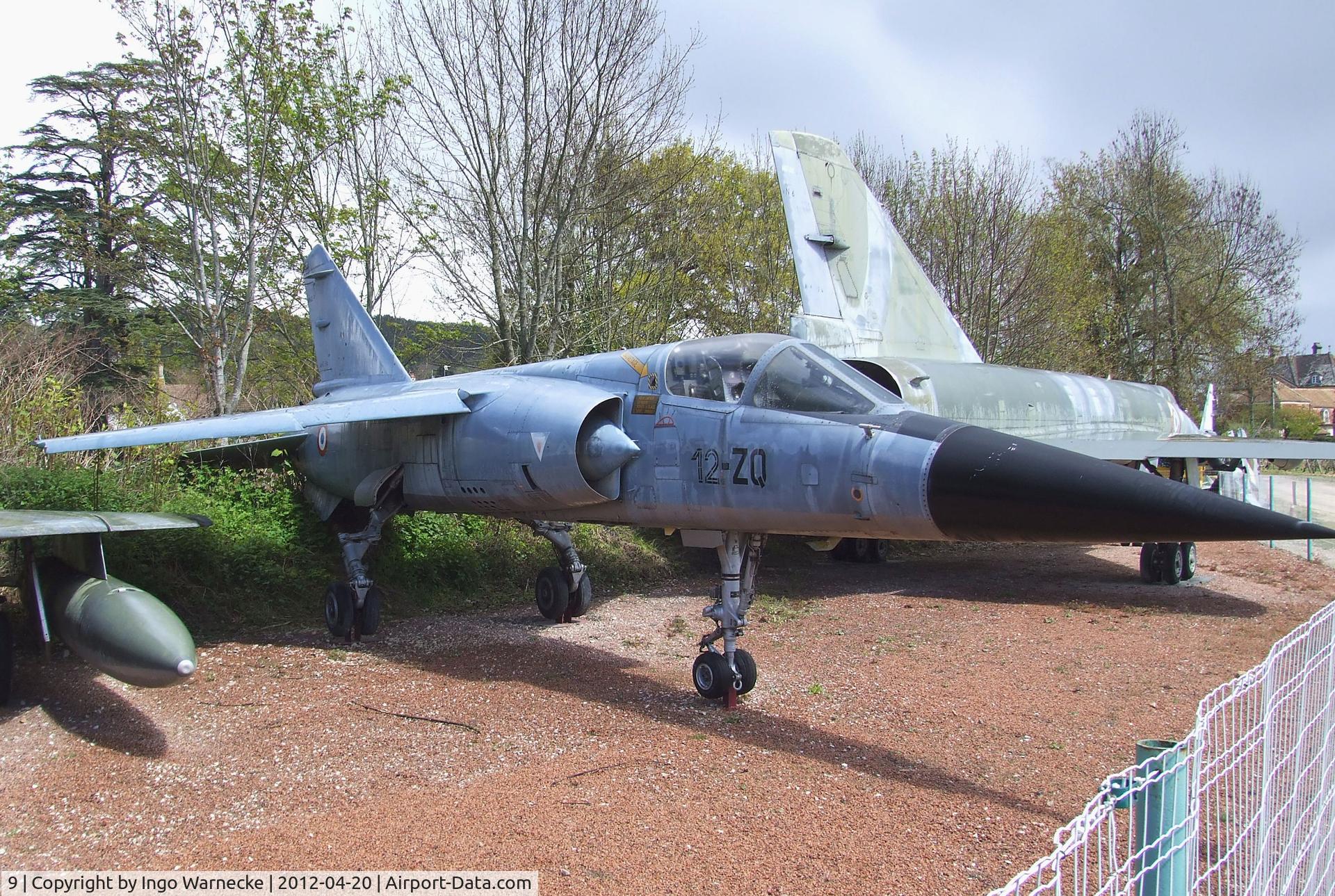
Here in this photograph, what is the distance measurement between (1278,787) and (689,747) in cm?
323

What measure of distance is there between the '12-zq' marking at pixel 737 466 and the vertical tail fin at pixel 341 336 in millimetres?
5161

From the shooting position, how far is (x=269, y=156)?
1565cm

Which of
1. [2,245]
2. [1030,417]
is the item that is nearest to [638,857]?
[1030,417]

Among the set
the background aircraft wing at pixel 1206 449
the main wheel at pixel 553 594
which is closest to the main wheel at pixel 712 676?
the main wheel at pixel 553 594

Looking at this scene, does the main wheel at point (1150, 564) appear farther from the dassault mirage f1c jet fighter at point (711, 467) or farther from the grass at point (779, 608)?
the dassault mirage f1c jet fighter at point (711, 467)

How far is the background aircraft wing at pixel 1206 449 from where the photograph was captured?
33.3 feet

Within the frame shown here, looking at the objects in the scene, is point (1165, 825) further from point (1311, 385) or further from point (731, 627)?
point (1311, 385)

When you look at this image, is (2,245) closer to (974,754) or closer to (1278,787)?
(974,754)

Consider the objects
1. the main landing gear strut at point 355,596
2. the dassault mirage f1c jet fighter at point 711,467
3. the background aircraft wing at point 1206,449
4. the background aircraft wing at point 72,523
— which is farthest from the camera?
the background aircraft wing at point 1206,449

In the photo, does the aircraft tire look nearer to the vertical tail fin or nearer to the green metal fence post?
the vertical tail fin

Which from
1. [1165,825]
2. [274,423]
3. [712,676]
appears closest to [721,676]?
[712,676]

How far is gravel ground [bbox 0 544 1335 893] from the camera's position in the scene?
159 inches

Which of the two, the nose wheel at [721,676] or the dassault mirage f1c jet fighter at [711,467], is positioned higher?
the dassault mirage f1c jet fighter at [711,467]

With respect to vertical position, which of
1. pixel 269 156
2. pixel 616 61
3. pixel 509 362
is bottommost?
pixel 509 362
